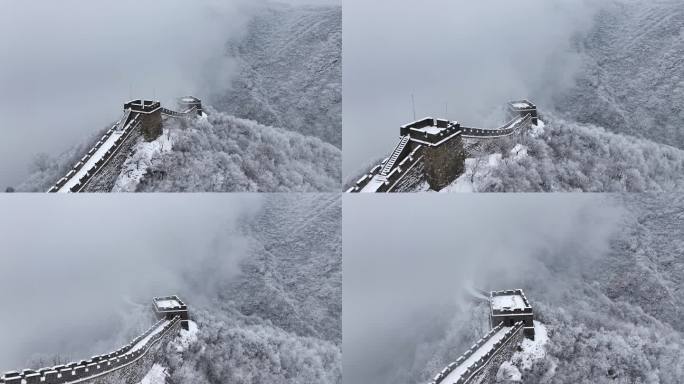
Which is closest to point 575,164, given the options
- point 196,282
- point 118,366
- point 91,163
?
point 196,282

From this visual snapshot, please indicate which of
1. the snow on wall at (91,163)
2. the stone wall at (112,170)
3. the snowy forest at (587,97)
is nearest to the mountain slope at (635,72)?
the snowy forest at (587,97)

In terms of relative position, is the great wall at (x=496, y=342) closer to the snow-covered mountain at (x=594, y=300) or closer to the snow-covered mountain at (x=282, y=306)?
the snow-covered mountain at (x=594, y=300)

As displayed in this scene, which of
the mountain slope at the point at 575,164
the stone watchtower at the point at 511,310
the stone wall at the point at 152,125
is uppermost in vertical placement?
→ the stone wall at the point at 152,125

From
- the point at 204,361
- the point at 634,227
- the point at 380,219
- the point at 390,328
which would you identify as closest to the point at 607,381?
the point at 634,227

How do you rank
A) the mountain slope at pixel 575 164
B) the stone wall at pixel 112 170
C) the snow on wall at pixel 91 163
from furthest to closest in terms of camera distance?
the mountain slope at pixel 575 164
the stone wall at pixel 112 170
the snow on wall at pixel 91 163

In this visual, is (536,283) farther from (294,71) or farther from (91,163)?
(91,163)

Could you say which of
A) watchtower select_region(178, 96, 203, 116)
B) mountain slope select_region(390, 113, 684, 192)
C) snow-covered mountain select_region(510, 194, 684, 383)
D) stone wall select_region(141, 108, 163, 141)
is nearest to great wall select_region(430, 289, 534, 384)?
snow-covered mountain select_region(510, 194, 684, 383)

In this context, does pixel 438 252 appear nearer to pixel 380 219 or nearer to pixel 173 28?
pixel 380 219
